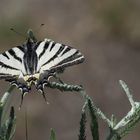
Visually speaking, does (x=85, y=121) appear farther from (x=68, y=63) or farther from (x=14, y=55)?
(x=14, y=55)

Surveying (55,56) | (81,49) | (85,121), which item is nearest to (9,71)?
→ (55,56)

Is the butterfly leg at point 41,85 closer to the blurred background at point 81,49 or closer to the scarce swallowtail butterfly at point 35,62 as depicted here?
the scarce swallowtail butterfly at point 35,62

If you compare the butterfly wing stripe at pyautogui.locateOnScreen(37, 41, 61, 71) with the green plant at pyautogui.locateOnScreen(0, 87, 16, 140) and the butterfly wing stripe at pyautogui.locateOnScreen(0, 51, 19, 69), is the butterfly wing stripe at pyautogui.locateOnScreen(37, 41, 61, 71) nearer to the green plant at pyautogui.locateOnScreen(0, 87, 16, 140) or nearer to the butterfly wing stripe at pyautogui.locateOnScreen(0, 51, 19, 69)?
the butterfly wing stripe at pyautogui.locateOnScreen(0, 51, 19, 69)

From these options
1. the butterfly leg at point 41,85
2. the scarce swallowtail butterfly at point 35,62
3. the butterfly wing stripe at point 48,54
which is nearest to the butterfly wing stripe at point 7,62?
the scarce swallowtail butterfly at point 35,62

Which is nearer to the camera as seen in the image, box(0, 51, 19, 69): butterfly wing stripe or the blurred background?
box(0, 51, 19, 69): butterfly wing stripe

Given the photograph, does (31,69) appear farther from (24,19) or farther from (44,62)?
(24,19)

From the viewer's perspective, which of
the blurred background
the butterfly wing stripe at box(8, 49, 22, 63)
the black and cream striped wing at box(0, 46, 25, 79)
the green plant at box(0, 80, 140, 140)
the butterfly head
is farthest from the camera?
the blurred background

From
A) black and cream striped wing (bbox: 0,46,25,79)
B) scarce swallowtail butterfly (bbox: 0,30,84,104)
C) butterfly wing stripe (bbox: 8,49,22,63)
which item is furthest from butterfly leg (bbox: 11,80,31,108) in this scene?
butterfly wing stripe (bbox: 8,49,22,63)
